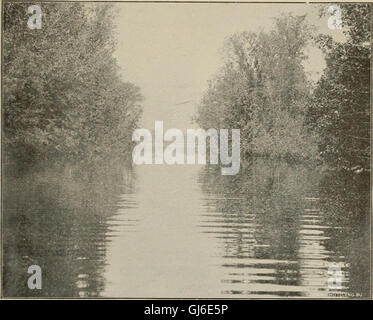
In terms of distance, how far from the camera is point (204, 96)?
7.32 metres

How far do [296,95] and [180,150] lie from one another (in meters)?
1.45

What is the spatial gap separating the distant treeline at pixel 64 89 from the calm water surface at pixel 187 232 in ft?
1.05

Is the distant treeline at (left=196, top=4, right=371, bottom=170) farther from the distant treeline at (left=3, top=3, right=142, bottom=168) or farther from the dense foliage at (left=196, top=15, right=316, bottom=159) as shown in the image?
the distant treeline at (left=3, top=3, right=142, bottom=168)

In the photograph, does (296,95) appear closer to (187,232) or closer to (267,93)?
(267,93)

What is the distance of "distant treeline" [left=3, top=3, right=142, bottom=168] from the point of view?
7.21m

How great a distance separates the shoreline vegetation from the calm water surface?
243 millimetres

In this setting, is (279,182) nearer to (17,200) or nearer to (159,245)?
(159,245)

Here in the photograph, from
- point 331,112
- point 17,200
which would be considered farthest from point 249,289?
point 17,200

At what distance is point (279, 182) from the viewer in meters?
7.29

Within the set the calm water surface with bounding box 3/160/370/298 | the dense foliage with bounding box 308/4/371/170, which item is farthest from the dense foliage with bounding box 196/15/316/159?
the calm water surface with bounding box 3/160/370/298

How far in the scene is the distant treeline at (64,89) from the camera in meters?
7.21

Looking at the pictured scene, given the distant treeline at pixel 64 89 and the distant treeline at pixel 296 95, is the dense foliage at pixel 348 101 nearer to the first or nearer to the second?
the distant treeline at pixel 296 95

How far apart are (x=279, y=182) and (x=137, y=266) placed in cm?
178

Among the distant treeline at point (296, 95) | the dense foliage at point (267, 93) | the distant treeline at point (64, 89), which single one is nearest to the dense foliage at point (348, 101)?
the distant treeline at point (296, 95)
